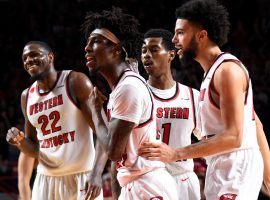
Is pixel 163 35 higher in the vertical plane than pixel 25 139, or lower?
higher

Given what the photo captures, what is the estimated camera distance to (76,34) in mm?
13492

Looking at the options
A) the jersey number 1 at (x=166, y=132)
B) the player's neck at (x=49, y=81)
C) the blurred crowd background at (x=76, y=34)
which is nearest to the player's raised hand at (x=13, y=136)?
the player's neck at (x=49, y=81)

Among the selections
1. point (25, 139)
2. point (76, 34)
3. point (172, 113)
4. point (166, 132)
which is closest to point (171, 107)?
point (172, 113)

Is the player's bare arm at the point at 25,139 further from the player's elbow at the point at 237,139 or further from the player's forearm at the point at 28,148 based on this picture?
the player's elbow at the point at 237,139

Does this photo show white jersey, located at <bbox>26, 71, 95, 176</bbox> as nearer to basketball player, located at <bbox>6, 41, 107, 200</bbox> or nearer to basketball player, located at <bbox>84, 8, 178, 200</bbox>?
basketball player, located at <bbox>6, 41, 107, 200</bbox>

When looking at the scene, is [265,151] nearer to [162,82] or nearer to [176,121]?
[176,121]

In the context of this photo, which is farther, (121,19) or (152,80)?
(152,80)

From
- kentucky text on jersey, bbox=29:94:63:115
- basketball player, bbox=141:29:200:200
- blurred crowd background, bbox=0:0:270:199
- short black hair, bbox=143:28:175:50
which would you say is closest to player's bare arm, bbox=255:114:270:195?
basketball player, bbox=141:29:200:200

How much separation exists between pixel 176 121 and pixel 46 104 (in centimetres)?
120

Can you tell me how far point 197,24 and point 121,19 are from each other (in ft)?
1.70

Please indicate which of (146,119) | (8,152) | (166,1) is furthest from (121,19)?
(166,1)

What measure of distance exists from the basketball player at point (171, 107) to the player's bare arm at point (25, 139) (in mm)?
1202

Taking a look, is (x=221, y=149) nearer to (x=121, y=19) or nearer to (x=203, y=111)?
(x=203, y=111)

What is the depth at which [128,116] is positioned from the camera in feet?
11.3
